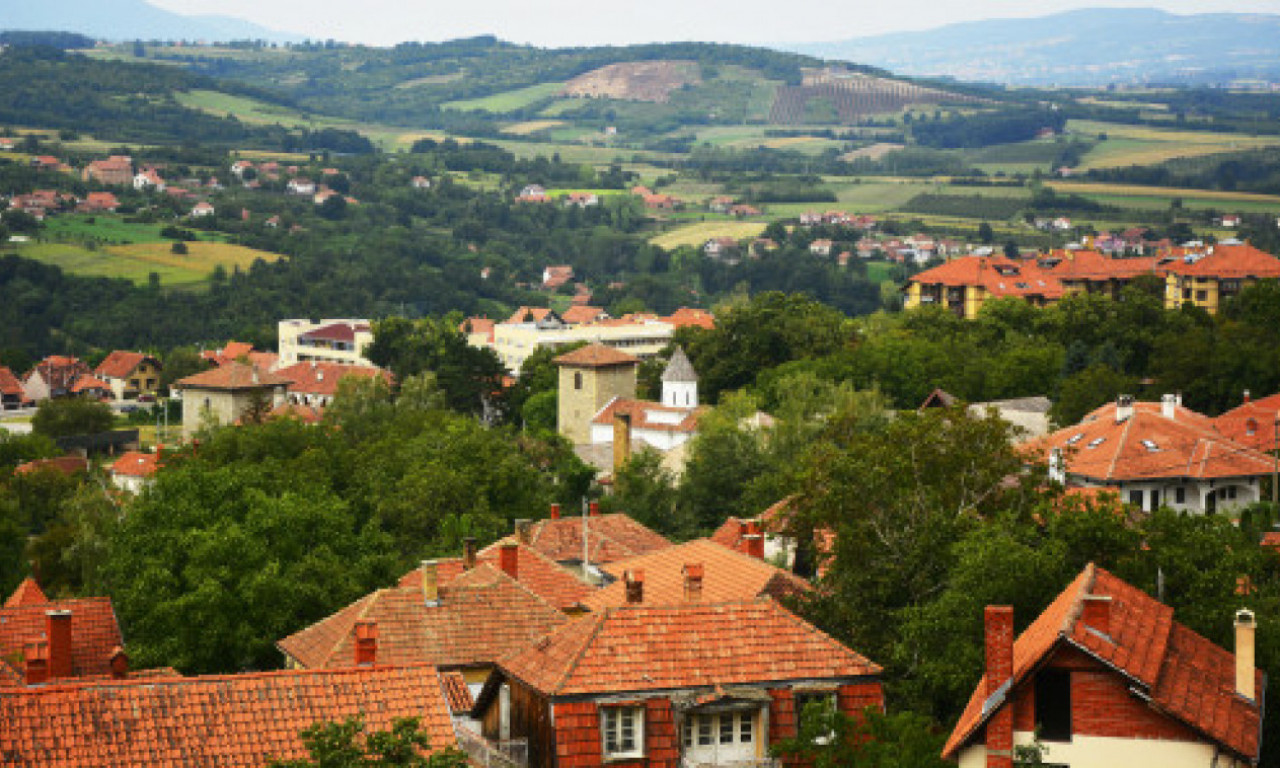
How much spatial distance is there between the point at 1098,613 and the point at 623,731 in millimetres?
5706

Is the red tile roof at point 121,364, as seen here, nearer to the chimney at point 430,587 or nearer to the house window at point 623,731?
the chimney at point 430,587

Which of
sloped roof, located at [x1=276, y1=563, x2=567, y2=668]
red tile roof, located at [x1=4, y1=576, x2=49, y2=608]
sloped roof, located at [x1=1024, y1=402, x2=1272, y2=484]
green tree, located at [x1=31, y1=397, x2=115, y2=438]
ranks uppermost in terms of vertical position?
sloped roof, located at [x1=276, y1=563, x2=567, y2=668]

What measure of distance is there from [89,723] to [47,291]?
15323 cm

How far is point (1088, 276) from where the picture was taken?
12394 cm

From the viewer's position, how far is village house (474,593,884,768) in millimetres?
22516

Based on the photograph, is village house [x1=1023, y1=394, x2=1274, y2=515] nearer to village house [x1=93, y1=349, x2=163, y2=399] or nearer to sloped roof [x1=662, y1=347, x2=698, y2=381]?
sloped roof [x1=662, y1=347, x2=698, y2=381]

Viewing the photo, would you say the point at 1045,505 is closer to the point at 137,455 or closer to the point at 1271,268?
the point at 137,455

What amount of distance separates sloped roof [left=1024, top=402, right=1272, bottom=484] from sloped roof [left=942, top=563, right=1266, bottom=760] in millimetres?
27852

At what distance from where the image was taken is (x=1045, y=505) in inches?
1160

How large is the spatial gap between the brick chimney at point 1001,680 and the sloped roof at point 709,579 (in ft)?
33.3

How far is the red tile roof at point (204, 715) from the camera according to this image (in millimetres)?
19250

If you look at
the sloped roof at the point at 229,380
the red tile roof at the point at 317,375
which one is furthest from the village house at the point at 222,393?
the red tile roof at the point at 317,375

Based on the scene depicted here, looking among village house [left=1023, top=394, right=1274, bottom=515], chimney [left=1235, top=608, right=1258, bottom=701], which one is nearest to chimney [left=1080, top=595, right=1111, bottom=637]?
chimney [left=1235, top=608, right=1258, bottom=701]

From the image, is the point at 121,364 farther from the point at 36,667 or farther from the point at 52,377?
the point at 36,667
